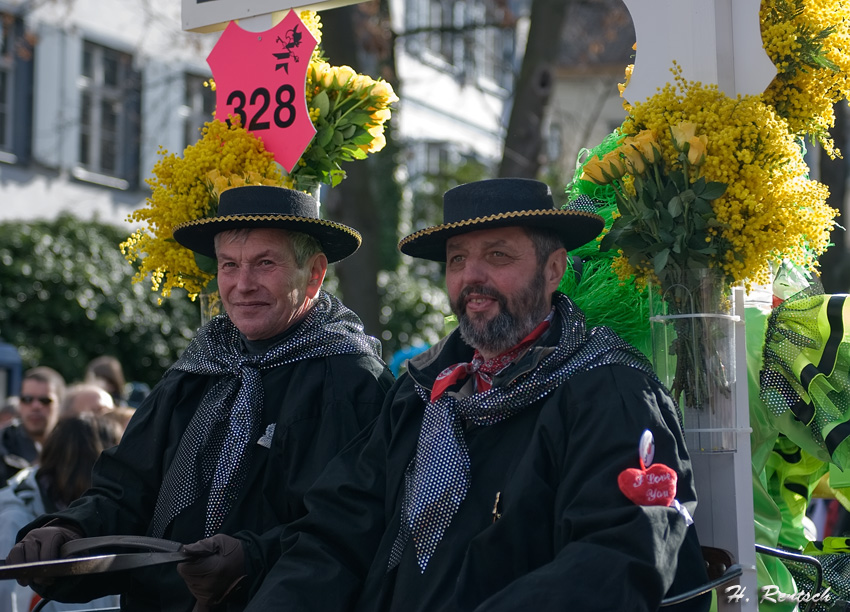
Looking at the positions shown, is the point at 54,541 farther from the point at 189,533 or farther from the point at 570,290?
the point at 570,290

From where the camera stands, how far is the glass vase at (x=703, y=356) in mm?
3211

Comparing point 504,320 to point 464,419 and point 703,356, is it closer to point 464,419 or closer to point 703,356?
point 464,419

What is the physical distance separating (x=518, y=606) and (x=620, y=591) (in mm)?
241

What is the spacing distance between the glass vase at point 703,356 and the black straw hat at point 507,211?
1.10ft

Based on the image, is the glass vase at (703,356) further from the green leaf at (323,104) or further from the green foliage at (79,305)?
the green foliage at (79,305)

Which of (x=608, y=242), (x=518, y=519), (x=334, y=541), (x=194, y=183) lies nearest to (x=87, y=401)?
(x=194, y=183)

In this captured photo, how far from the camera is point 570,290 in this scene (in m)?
3.83

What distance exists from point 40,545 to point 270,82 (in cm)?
192

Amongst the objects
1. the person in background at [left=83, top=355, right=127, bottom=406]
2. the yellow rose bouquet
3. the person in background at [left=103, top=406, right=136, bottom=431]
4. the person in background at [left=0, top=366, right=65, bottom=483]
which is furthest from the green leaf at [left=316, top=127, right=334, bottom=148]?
the person in background at [left=83, top=355, right=127, bottom=406]

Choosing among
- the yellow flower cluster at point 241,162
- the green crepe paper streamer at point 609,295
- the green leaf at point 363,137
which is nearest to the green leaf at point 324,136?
the yellow flower cluster at point 241,162

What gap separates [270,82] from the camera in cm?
433

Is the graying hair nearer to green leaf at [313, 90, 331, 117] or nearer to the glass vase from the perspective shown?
green leaf at [313, 90, 331, 117]

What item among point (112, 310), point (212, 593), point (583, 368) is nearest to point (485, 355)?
point (583, 368)

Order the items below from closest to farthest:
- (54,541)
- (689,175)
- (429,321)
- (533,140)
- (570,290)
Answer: (689,175) → (54,541) → (570,290) → (533,140) → (429,321)
